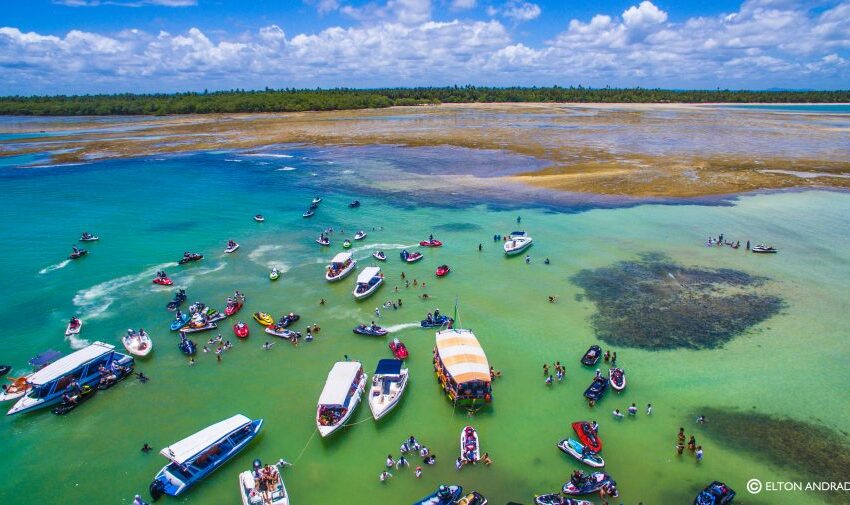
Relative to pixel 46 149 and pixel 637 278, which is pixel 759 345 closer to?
pixel 637 278

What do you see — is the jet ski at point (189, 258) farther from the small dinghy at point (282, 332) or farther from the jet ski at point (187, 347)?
Result: the small dinghy at point (282, 332)

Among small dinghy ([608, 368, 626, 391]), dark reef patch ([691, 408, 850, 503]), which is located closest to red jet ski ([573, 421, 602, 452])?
small dinghy ([608, 368, 626, 391])

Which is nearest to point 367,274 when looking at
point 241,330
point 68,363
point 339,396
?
point 241,330

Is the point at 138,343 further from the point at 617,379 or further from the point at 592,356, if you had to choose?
the point at 617,379

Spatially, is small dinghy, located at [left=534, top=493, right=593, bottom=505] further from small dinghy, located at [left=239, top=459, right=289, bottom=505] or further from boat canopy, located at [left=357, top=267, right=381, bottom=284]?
boat canopy, located at [left=357, top=267, right=381, bottom=284]

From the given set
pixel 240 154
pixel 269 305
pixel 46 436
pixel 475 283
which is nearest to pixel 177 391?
pixel 46 436

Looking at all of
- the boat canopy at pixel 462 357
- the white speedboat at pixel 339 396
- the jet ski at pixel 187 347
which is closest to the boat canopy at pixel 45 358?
the jet ski at pixel 187 347
